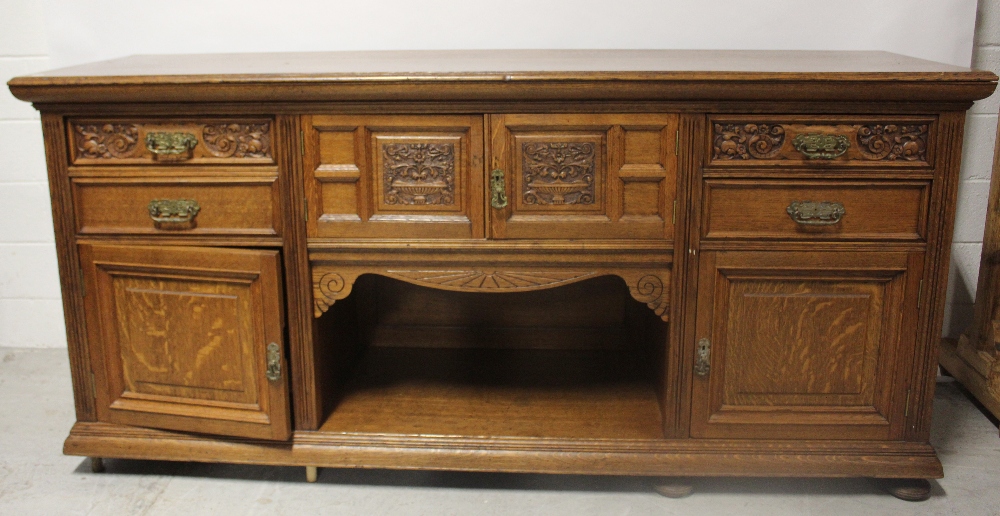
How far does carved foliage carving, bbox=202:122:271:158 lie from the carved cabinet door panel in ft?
1.78

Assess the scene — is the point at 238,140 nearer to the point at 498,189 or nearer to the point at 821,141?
the point at 498,189

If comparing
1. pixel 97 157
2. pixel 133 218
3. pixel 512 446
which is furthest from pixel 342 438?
pixel 97 157

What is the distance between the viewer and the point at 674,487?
224cm

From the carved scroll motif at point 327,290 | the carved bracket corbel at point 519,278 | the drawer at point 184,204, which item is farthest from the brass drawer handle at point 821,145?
the drawer at point 184,204

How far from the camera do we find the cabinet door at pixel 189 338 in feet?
7.05

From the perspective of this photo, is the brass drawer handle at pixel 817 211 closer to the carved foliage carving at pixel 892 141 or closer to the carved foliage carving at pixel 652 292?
the carved foliage carving at pixel 892 141

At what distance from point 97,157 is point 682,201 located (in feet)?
4.65

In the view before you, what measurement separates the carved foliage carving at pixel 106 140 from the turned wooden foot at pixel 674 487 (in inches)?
61.1

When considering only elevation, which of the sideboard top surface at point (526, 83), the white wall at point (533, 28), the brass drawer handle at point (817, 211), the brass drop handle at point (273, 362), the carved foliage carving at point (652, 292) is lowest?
the brass drop handle at point (273, 362)

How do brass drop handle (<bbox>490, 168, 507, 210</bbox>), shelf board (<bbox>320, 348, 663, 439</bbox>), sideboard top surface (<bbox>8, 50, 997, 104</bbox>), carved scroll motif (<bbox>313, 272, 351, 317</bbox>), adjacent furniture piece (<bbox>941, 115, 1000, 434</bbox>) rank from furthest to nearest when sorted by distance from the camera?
adjacent furniture piece (<bbox>941, 115, 1000, 434</bbox>) < shelf board (<bbox>320, 348, 663, 439</bbox>) < carved scroll motif (<bbox>313, 272, 351, 317</bbox>) < brass drop handle (<bbox>490, 168, 507, 210</bbox>) < sideboard top surface (<bbox>8, 50, 997, 104</bbox>)

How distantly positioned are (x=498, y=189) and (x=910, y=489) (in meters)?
1.28

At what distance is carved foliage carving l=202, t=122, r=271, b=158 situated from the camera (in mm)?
2098

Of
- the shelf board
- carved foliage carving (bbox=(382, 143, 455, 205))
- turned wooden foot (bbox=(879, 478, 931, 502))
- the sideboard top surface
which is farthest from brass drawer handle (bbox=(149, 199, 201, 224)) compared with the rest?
turned wooden foot (bbox=(879, 478, 931, 502))

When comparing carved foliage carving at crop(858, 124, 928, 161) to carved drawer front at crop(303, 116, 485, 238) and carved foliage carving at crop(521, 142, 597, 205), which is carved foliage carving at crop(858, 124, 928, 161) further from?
carved drawer front at crop(303, 116, 485, 238)
